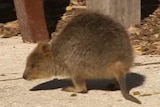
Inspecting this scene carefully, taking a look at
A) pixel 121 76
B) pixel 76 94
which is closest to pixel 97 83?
pixel 76 94

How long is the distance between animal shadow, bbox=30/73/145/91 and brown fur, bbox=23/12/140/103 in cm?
26

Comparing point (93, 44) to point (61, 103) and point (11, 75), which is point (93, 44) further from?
point (11, 75)

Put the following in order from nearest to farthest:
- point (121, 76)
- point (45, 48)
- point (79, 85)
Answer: point (121, 76)
point (79, 85)
point (45, 48)

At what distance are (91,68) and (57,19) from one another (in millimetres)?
3771

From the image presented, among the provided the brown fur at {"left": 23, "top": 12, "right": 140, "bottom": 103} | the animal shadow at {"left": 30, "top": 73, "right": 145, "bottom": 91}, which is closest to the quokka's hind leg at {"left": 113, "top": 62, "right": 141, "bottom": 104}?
the brown fur at {"left": 23, "top": 12, "right": 140, "bottom": 103}

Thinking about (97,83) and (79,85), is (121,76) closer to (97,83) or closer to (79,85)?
(79,85)

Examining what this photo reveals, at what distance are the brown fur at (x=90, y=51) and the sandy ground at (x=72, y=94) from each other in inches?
5.5

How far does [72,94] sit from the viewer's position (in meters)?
5.66

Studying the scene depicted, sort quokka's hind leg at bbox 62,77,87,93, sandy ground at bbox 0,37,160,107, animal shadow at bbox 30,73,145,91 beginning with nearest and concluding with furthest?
sandy ground at bbox 0,37,160,107 → quokka's hind leg at bbox 62,77,87,93 → animal shadow at bbox 30,73,145,91

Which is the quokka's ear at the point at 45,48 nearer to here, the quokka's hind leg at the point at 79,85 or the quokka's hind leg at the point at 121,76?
the quokka's hind leg at the point at 79,85

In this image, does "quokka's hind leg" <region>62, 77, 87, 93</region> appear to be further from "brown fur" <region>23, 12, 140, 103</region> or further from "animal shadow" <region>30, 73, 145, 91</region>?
"animal shadow" <region>30, 73, 145, 91</region>

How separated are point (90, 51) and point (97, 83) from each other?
749 mm

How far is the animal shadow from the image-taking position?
19.3ft

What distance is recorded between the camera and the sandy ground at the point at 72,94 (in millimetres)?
5391
